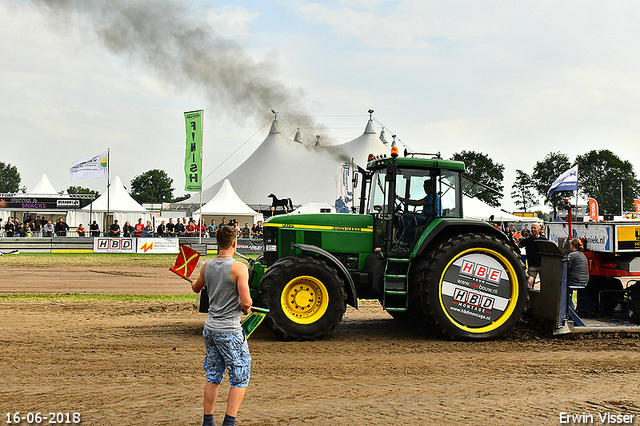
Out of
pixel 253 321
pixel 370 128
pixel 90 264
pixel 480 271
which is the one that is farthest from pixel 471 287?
pixel 370 128

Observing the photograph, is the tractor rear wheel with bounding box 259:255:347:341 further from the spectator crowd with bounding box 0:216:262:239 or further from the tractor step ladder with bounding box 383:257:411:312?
the spectator crowd with bounding box 0:216:262:239

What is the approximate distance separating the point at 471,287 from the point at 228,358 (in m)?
4.25

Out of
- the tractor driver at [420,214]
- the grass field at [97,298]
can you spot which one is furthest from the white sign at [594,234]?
the grass field at [97,298]

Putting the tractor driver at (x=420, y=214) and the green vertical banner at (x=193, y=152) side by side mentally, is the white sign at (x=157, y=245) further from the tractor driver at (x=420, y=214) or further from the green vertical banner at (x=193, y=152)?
the tractor driver at (x=420, y=214)

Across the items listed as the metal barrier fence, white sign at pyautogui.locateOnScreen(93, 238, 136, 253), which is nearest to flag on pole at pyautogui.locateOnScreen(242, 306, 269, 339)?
the metal barrier fence

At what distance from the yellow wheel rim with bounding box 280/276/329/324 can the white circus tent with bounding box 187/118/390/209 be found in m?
29.3

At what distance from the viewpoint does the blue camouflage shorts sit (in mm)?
3742

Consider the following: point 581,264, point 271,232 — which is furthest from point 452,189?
point 271,232

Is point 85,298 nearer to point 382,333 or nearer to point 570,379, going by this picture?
point 382,333

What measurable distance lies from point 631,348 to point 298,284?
426 cm

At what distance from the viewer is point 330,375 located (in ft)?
17.7

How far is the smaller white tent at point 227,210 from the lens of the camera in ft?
103

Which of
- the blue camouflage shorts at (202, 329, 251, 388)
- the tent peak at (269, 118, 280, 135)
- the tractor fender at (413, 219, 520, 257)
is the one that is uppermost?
the tent peak at (269, 118, 280, 135)

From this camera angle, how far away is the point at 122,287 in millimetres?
13289
